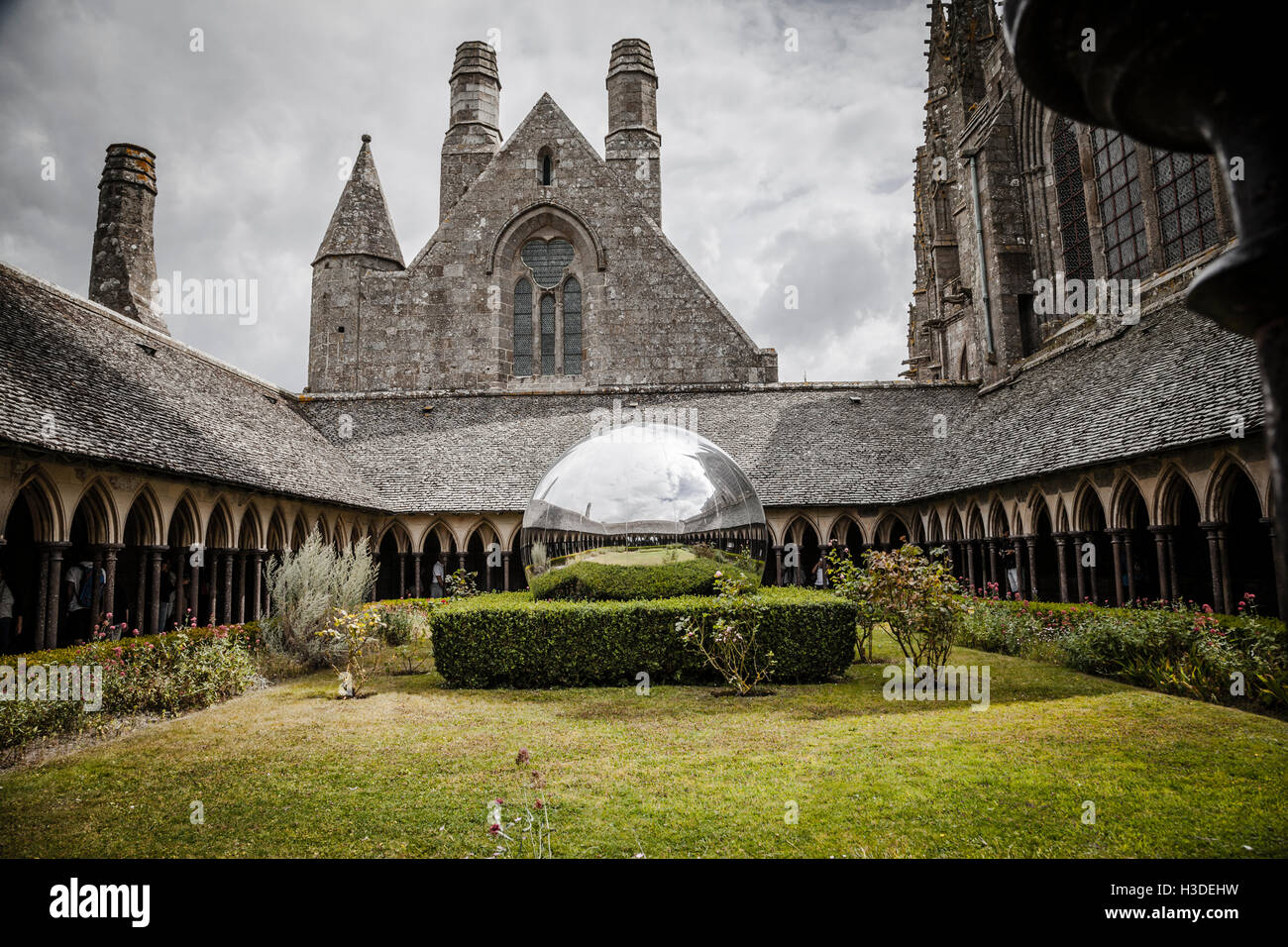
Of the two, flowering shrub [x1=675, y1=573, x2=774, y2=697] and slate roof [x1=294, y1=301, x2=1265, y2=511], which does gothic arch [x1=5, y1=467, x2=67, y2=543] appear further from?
slate roof [x1=294, y1=301, x2=1265, y2=511]

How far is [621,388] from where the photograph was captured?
26.0 m

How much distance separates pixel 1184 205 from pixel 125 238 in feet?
87.1

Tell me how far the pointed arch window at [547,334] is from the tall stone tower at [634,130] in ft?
20.7

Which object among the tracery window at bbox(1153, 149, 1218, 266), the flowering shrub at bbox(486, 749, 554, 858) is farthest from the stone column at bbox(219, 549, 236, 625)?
the tracery window at bbox(1153, 149, 1218, 266)

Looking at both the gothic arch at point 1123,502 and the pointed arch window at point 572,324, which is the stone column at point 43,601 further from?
the pointed arch window at point 572,324

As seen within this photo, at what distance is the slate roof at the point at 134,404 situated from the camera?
432 inches

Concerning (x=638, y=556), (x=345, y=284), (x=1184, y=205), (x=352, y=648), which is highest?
(x=345, y=284)

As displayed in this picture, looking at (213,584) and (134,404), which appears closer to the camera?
(134,404)

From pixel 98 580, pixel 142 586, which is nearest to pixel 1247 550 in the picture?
pixel 142 586

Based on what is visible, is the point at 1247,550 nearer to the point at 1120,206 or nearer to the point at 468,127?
the point at 1120,206

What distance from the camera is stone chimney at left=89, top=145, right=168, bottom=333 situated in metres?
22.2
